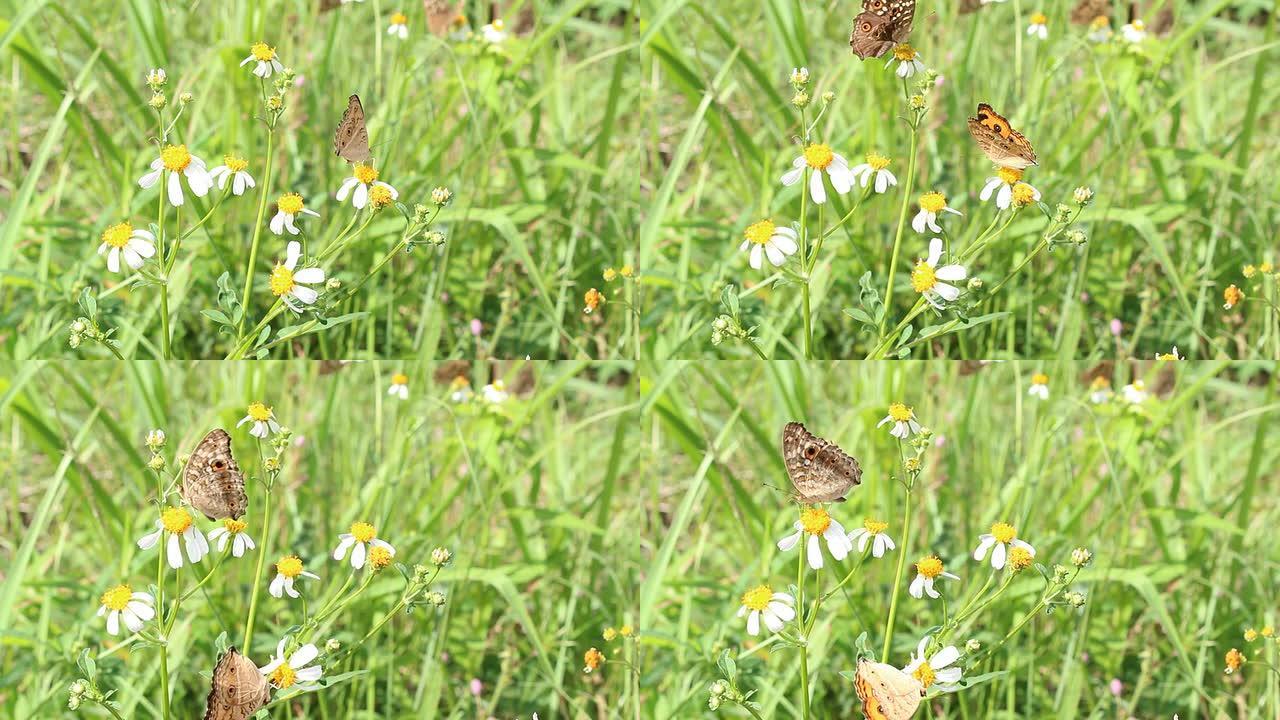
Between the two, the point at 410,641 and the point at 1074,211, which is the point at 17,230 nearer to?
the point at 410,641

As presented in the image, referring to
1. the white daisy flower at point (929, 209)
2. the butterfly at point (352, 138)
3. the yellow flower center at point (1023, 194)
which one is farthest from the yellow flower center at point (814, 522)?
the butterfly at point (352, 138)

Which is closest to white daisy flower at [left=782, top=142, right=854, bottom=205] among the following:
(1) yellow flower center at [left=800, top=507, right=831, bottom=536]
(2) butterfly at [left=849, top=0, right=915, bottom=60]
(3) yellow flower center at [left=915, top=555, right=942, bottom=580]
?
(2) butterfly at [left=849, top=0, right=915, bottom=60]

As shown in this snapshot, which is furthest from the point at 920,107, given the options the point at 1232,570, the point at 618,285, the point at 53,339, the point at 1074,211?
the point at 53,339

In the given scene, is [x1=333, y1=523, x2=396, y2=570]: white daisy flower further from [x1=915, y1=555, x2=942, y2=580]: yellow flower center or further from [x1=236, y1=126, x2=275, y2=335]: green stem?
[x1=915, y1=555, x2=942, y2=580]: yellow flower center

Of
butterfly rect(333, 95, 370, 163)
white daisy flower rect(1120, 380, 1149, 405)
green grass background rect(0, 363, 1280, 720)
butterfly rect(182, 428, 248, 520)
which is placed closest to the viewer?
butterfly rect(182, 428, 248, 520)

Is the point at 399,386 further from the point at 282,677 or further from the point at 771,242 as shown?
the point at 771,242

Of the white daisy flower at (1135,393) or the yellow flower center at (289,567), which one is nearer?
the yellow flower center at (289,567)

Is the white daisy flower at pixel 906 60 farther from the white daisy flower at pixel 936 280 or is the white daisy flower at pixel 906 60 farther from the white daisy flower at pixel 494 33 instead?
the white daisy flower at pixel 494 33
